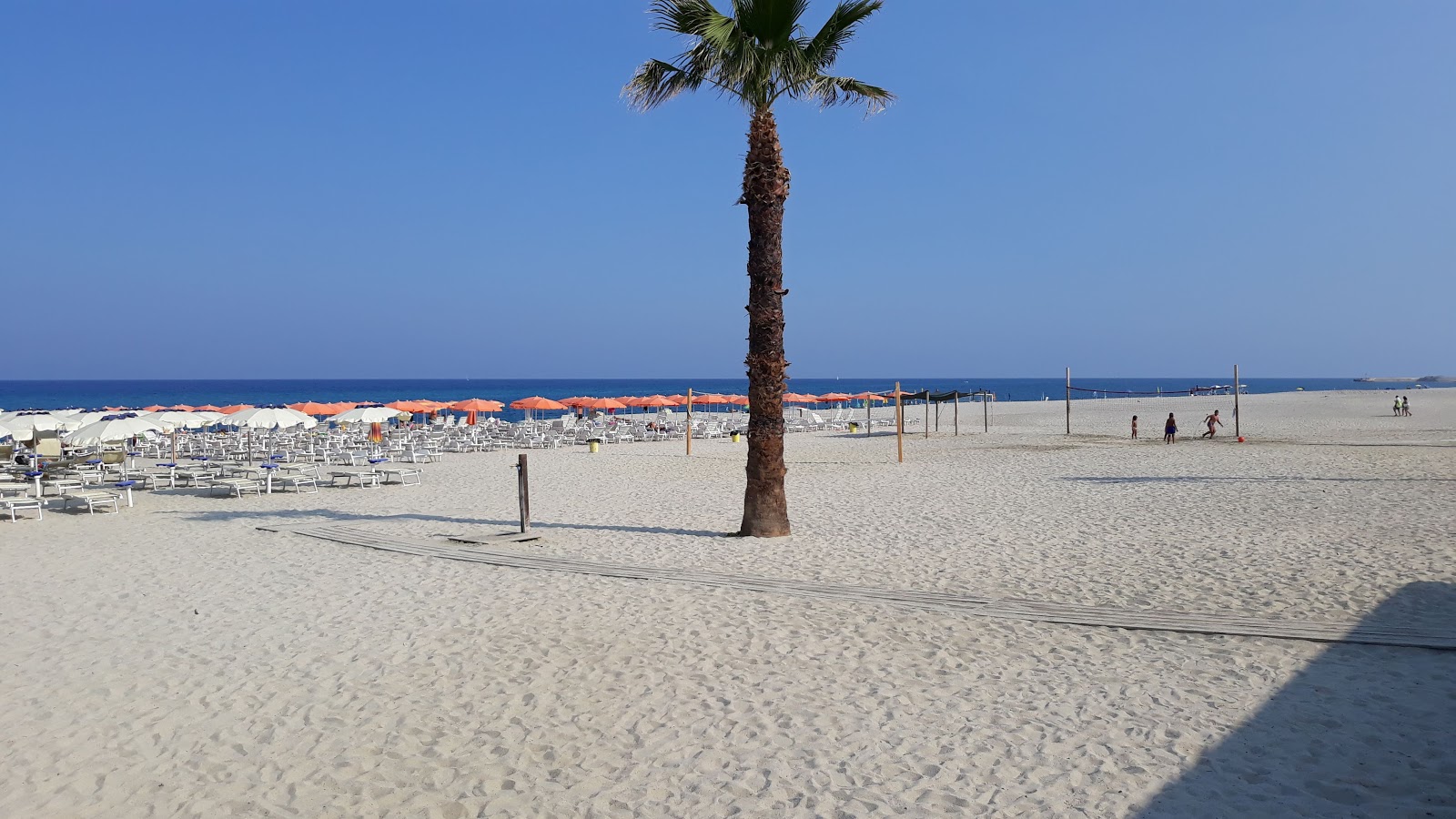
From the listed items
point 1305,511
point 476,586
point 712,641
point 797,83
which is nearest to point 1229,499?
point 1305,511

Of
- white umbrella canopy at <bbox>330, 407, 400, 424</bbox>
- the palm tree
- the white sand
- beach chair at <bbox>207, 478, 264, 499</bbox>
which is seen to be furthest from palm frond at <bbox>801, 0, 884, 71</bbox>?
white umbrella canopy at <bbox>330, 407, 400, 424</bbox>

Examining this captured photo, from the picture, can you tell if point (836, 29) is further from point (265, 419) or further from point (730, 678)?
point (265, 419)

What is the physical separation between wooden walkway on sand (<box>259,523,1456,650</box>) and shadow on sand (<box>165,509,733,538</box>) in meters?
1.46

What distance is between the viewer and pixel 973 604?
22.3ft

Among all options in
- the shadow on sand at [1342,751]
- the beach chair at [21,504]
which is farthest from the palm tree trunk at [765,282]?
the beach chair at [21,504]

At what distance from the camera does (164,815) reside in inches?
142

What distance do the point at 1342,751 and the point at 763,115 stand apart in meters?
7.68

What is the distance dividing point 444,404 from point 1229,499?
2615 cm

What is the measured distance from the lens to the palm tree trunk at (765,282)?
375 inches

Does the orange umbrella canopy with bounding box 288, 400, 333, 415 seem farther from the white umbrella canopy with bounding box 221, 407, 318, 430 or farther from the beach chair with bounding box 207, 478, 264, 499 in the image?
the beach chair with bounding box 207, 478, 264, 499

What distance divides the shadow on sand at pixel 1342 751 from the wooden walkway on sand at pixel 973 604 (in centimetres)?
37

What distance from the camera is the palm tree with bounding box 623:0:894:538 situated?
9.31 metres

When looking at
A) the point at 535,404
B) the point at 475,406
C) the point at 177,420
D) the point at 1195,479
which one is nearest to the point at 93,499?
the point at 177,420

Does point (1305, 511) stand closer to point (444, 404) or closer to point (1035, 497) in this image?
point (1035, 497)
